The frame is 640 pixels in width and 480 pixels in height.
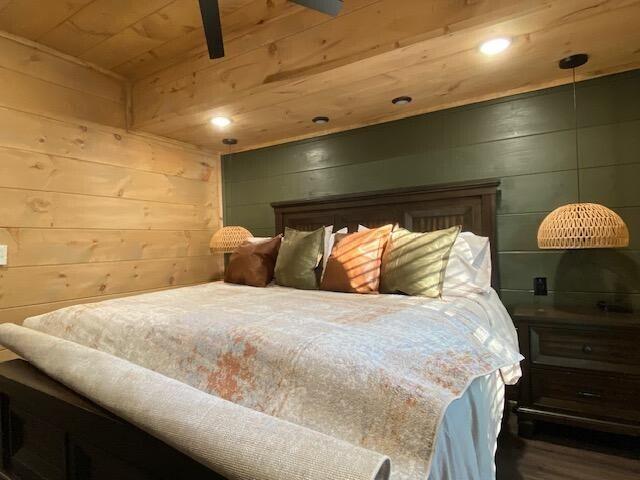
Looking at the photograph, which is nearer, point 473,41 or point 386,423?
point 386,423

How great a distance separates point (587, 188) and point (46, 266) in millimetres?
3429

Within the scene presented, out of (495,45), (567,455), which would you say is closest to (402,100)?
(495,45)

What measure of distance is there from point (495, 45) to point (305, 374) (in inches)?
71.2

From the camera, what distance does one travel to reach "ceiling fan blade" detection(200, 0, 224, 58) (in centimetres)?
143

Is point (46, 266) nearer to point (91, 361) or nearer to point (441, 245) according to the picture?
point (91, 361)

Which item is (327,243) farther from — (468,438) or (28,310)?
(28,310)

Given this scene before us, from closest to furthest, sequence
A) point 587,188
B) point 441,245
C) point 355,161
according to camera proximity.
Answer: point 441,245 → point 587,188 → point 355,161

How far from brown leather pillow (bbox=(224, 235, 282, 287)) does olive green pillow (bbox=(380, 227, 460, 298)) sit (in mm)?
877

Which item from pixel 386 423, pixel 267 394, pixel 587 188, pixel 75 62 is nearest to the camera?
pixel 386 423

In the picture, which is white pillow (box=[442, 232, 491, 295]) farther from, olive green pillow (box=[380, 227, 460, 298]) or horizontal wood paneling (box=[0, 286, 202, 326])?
horizontal wood paneling (box=[0, 286, 202, 326])

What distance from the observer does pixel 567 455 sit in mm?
1794

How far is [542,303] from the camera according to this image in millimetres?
2270

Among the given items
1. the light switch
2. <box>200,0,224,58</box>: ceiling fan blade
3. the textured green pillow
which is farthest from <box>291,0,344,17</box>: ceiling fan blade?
the light switch

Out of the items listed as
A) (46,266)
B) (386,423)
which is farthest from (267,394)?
(46,266)
